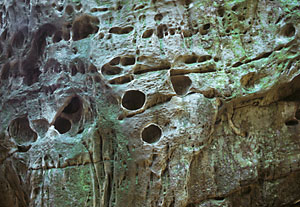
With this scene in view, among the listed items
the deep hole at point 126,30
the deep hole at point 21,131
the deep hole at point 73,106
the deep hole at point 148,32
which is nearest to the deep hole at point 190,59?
the deep hole at point 148,32

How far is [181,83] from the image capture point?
3.38 meters

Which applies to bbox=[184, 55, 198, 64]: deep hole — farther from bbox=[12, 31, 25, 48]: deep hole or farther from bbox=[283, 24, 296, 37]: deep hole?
bbox=[12, 31, 25, 48]: deep hole

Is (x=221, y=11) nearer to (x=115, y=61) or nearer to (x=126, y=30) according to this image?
(x=126, y=30)

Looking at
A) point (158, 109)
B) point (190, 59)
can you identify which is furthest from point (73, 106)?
point (190, 59)

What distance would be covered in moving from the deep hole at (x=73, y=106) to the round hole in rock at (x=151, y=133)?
88cm

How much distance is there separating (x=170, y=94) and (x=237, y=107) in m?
0.74

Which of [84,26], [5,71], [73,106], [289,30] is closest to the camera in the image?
[289,30]

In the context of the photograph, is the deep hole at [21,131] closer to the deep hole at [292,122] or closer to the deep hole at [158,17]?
the deep hole at [158,17]

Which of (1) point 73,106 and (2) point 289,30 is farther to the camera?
(1) point 73,106

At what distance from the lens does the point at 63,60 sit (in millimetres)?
3580

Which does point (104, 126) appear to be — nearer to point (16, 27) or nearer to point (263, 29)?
point (16, 27)

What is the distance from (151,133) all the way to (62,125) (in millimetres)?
1110

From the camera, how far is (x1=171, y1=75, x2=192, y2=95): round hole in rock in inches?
131

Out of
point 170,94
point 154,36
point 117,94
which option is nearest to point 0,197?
point 117,94
